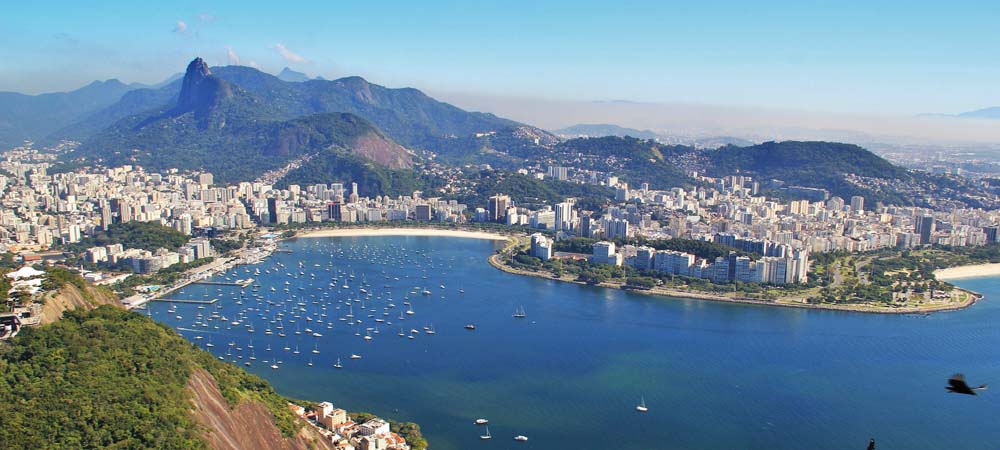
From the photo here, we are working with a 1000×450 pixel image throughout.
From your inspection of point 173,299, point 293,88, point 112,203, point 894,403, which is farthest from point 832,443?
point 293,88

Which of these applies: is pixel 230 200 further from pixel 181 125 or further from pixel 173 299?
pixel 181 125

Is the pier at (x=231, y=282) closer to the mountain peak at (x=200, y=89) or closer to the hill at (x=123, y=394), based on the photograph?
the hill at (x=123, y=394)

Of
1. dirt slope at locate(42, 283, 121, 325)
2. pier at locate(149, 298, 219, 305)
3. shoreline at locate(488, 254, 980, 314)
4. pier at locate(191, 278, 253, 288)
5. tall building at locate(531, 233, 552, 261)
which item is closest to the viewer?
dirt slope at locate(42, 283, 121, 325)

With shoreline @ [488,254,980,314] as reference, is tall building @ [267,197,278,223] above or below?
above

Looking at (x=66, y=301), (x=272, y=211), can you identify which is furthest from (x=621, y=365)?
(x=272, y=211)

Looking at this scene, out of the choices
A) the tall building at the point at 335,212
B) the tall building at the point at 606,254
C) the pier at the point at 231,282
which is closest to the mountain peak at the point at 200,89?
the tall building at the point at 335,212

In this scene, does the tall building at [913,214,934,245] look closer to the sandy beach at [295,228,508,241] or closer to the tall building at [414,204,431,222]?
the sandy beach at [295,228,508,241]

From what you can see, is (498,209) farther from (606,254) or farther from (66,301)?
(66,301)

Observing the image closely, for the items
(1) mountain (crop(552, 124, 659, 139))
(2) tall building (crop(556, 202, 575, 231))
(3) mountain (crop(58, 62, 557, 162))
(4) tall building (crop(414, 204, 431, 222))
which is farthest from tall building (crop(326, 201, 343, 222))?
(1) mountain (crop(552, 124, 659, 139))
